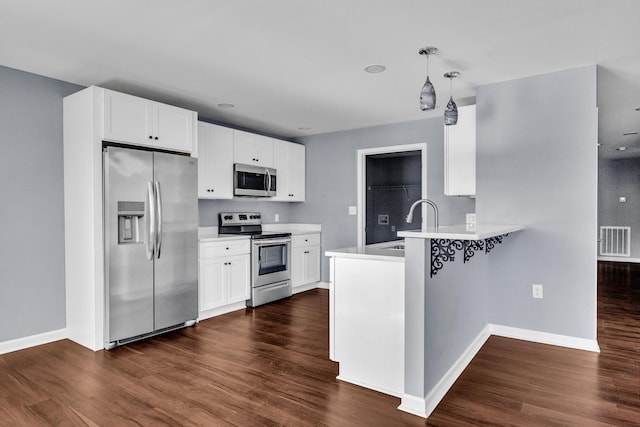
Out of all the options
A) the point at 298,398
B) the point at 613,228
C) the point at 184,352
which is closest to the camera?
the point at 298,398

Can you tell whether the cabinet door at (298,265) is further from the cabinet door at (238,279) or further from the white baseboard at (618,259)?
the white baseboard at (618,259)

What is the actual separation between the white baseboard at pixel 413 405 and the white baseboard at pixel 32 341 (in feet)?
10.2

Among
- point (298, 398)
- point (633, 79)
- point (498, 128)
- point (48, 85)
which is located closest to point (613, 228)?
point (633, 79)

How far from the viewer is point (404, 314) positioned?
2361 mm

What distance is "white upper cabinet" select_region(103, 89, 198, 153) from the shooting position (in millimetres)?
3356

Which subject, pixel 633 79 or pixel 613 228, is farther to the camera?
pixel 613 228

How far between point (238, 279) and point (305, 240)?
53.9 inches

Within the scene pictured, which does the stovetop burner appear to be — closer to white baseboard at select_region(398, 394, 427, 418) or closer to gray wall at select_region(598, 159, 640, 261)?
white baseboard at select_region(398, 394, 427, 418)

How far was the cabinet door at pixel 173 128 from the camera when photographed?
146 inches

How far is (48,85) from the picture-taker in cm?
345

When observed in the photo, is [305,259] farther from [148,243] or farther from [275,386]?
[275,386]

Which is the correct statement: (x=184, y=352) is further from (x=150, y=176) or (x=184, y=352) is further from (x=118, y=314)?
(x=150, y=176)

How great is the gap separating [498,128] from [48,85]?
4.13 m

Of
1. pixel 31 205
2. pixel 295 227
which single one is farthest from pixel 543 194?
pixel 31 205
